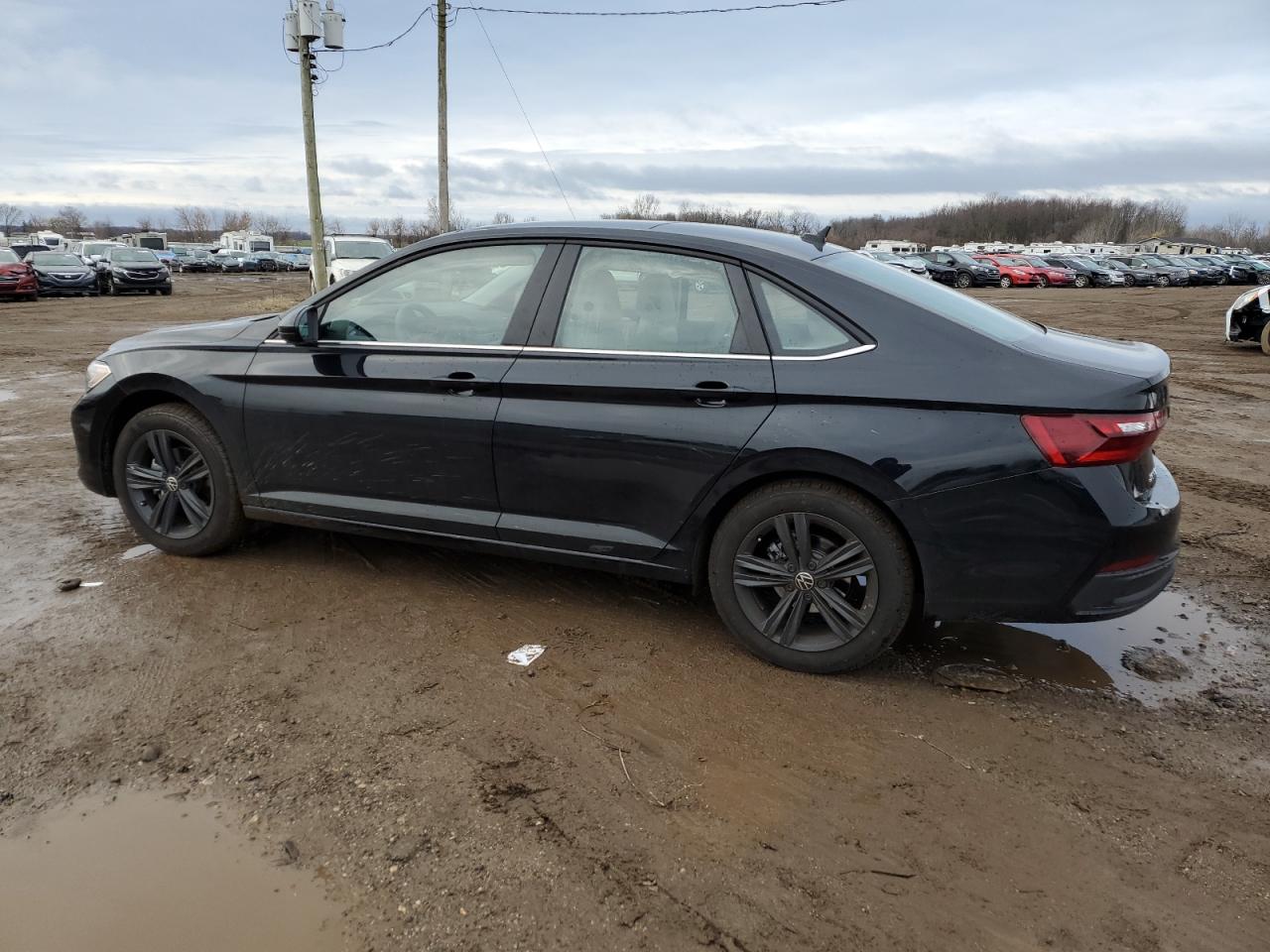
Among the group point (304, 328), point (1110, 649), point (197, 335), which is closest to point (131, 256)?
point (197, 335)

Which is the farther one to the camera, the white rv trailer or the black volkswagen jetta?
the white rv trailer

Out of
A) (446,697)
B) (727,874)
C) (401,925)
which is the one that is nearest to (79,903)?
(401,925)

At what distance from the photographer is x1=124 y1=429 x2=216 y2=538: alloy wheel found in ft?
14.8

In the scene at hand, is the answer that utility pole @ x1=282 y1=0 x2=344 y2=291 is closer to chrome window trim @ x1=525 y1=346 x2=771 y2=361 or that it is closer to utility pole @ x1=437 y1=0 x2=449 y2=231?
utility pole @ x1=437 y1=0 x2=449 y2=231

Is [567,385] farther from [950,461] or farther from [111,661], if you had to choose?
[111,661]

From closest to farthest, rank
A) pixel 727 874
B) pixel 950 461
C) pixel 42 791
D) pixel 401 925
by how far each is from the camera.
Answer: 1. pixel 401 925
2. pixel 727 874
3. pixel 42 791
4. pixel 950 461

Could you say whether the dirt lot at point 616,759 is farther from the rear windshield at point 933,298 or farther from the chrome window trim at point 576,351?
the rear windshield at point 933,298

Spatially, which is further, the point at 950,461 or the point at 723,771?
the point at 950,461

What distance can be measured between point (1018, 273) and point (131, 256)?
36.3m

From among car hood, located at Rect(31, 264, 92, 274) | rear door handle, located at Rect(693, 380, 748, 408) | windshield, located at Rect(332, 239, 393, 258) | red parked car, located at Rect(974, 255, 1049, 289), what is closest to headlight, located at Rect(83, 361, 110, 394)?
rear door handle, located at Rect(693, 380, 748, 408)

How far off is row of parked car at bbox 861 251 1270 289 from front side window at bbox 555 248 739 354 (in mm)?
37101

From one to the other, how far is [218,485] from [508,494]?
1657 millimetres

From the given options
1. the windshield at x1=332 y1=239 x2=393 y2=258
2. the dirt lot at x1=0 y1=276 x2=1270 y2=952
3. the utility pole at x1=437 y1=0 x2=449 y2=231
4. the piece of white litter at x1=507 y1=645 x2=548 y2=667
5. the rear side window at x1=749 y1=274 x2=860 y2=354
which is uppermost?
the utility pole at x1=437 y1=0 x2=449 y2=231

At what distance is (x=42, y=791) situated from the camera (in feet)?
9.00
